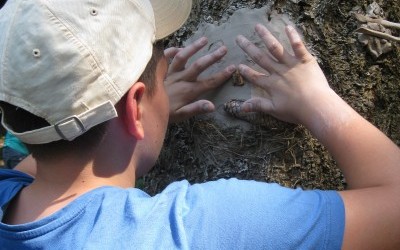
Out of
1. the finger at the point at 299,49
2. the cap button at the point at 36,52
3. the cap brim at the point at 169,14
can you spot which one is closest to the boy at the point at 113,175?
the cap button at the point at 36,52

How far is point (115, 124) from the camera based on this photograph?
1184 mm

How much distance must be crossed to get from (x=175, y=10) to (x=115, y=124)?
1.29 ft

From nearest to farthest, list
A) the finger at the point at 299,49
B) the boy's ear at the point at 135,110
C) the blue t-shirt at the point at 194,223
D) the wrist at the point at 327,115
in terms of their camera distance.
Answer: the blue t-shirt at the point at 194,223
the boy's ear at the point at 135,110
the wrist at the point at 327,115
the finger at the point at 299,49

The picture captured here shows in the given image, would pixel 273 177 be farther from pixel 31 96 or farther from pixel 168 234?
pixel 31 96

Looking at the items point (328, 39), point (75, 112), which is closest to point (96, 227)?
point (75, 112)

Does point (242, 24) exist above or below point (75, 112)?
below

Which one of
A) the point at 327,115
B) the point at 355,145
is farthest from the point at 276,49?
the point at 355,145

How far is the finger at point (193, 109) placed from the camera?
1.58m

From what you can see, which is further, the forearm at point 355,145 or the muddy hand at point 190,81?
the muddy hand at point 190,81

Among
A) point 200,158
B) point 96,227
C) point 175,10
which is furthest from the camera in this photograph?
point 200,158

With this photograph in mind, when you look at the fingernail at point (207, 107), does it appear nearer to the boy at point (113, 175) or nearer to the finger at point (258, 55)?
the finger at point (258, 55)

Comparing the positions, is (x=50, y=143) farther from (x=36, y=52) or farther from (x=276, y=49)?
(x=276, y=49)

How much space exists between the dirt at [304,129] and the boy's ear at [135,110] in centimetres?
45

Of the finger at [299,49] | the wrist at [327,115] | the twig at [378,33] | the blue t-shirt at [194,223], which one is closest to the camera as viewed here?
the blue t-shirt at [194,223]
